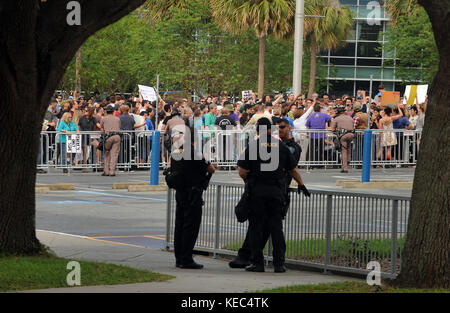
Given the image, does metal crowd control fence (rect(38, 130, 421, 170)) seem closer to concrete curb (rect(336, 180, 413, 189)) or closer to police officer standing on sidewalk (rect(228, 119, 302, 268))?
concrete curb (rect(336, 180, 413, 189))

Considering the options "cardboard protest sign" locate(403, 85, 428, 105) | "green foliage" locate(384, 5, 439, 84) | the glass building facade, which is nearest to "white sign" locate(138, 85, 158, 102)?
"cardboard protest sign" locate(403, 85, 428, 105)

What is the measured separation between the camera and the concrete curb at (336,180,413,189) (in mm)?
24250

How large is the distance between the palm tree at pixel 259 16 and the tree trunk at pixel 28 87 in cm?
3234

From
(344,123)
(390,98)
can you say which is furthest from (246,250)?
(390,98)

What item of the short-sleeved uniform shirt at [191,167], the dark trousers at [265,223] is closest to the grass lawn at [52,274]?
the short-sleeved uniform shirt at [191,167]

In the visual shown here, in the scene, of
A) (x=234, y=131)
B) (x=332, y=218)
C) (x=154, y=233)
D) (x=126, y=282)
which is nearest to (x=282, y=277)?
(x=332, y=218)

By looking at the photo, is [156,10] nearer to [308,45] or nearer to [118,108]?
[308,45]

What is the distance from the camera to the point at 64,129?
85.4 ft

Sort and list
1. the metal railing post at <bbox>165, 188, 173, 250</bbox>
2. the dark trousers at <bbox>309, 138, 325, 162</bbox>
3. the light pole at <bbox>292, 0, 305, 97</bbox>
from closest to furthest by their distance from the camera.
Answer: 1. the metal railing post at <bbox>165, 188, 173, 250</bbox>
2. the dark trousers at <bbox>309, 138, 325, 162</bbox>
3. the light pole at <bbox>292, 0, 305, 97</bbox>

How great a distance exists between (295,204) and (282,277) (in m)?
1.31

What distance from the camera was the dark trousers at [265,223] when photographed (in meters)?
11.9

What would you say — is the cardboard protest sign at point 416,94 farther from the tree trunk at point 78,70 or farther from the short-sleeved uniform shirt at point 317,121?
the tree trunk at point 78,70

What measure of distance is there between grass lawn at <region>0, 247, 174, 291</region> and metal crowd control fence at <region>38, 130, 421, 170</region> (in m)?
13.7

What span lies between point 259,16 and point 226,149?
17.4m
